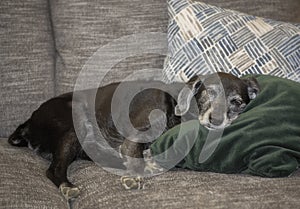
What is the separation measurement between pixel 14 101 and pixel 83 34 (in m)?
0.43

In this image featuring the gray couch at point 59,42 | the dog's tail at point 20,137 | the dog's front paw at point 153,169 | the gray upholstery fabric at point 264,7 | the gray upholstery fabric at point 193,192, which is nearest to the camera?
the gray upholstery fabric at point 193,192

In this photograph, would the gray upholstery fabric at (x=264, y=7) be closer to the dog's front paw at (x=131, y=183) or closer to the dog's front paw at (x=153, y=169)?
the dog's front paw at (x=153, y=169)

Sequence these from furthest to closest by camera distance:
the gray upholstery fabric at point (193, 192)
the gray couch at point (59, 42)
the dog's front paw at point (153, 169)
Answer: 1. the gray couch at point (59, 42)
2. the dog's front paw at point (153, 169)
3. the gray upholstery fabric at point (193, 192)

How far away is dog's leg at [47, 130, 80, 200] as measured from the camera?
1.68m

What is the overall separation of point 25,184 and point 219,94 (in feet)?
2.59

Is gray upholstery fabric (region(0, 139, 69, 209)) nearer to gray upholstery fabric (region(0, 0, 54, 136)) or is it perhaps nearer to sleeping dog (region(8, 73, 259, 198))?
sleeping dog (region(8, 73, 259, 198))

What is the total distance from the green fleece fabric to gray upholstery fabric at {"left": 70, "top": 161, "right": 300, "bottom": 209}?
0.13ft

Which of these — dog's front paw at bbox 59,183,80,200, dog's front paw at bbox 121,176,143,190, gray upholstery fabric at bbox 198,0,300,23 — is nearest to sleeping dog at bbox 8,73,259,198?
dog's front paw at bbox 59,183,80,200

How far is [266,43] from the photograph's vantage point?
2.18 meters

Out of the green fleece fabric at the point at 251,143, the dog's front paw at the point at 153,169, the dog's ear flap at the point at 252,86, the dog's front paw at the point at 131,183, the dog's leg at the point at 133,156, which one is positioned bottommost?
the dog's leg at the point at 133,156

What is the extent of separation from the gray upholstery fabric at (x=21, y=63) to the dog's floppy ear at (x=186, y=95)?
0.66 metres

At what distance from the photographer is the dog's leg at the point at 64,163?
1.68 metres

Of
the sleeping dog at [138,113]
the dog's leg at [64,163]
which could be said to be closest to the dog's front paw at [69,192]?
the dog's leg at [64,163]

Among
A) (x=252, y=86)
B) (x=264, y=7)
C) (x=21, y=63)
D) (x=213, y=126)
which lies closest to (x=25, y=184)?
(x=213, y=126)
